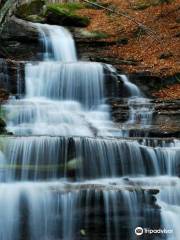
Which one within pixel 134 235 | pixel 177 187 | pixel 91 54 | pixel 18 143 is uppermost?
pixel 91 54

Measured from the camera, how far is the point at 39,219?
29.0 feet

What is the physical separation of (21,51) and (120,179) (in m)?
8.64

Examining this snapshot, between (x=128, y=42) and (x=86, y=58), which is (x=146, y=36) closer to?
(x=128, y=42)

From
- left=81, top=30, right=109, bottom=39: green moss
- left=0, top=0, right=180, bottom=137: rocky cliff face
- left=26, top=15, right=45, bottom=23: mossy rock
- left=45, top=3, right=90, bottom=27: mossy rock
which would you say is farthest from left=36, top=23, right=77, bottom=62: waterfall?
left=45, top=3, right=90, bottom=27: mossy rock

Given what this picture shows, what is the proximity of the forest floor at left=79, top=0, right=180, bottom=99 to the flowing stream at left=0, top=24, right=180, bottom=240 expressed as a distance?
2925 mm

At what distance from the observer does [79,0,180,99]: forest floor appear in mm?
16375

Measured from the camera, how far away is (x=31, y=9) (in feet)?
71.0

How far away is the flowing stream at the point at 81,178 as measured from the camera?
29.0 ft

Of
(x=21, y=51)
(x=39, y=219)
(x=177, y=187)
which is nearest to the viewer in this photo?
(x=39, y=219)

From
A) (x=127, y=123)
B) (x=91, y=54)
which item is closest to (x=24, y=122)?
(x=127, y=123)

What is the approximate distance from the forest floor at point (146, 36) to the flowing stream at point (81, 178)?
9.60ft

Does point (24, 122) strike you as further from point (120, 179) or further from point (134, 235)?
point (134, 235)

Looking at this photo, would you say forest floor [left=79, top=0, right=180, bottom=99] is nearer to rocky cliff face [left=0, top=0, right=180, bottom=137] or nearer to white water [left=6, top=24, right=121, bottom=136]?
rocky cliff face [left=0, top=0, right=180, bottom=137]

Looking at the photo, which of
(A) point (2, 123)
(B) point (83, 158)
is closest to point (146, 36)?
(A) point (2, 123)
